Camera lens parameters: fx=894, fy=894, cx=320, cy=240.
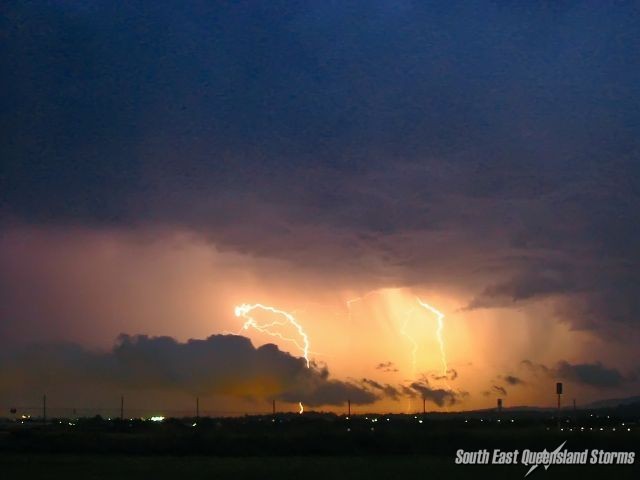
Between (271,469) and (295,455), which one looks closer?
(271,469)

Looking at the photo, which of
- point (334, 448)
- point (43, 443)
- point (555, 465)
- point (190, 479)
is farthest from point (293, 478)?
point (43, 443)

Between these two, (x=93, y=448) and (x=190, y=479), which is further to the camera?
(x=93, y=448)

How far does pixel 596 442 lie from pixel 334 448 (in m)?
12.8

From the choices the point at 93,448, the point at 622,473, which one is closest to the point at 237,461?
the point at 93,448

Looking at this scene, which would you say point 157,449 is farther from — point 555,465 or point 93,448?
point 555,465

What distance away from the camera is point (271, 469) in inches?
1314

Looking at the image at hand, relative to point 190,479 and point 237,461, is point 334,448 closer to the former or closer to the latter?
point 237,461

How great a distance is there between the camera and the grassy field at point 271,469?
30875 mm

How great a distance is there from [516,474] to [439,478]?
9.50 ft

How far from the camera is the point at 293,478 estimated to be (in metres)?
29.9

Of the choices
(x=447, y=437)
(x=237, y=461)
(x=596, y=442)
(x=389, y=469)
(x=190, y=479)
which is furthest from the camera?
(x=447, y=437)

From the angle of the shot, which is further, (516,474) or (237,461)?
(237,461)

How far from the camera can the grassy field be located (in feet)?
101

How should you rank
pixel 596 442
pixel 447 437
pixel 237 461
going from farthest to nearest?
pixel 447 437 < pixel 596 442 < pixel 237 461
